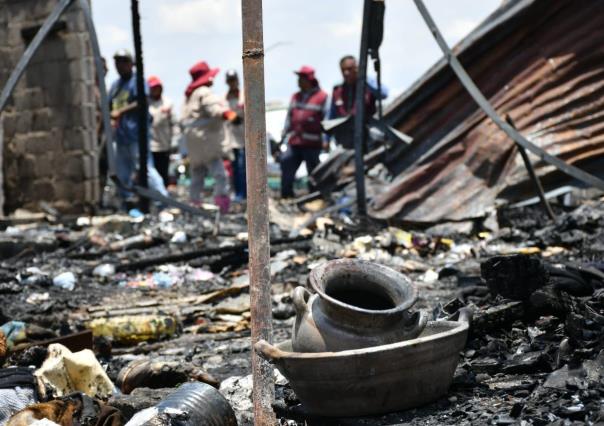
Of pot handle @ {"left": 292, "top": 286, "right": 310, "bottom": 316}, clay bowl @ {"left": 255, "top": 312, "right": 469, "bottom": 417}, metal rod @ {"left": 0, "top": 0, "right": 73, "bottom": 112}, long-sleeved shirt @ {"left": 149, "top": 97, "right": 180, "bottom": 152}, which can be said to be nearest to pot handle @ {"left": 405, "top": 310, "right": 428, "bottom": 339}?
clay bowl @ {"left": 255, "top": 312, "right": 469, "bottom": 417}

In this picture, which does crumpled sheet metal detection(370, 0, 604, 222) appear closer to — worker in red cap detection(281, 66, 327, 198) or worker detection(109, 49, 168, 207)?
worker in red cap detection(281, 66, 327, 198)

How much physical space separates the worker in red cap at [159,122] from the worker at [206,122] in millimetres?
603

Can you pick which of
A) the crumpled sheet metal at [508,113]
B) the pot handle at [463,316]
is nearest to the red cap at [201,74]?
the crumpled sheet metal at [508,113]

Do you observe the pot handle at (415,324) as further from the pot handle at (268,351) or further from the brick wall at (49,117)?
the brick wall at (49,117)

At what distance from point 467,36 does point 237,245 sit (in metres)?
3.80

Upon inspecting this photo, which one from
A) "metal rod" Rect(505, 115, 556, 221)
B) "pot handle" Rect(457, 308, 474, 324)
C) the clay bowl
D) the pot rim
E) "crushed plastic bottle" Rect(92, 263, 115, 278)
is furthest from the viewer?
"metal rod" Rect(505, 115, 556, 221)

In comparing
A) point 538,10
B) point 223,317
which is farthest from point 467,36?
point 223,317

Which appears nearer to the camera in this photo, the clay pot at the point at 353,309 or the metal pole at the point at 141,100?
the clay pot at the point at 353,309

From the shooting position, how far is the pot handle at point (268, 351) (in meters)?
3.41

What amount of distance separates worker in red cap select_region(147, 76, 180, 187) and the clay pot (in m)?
10.4

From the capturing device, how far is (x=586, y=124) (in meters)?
9.80

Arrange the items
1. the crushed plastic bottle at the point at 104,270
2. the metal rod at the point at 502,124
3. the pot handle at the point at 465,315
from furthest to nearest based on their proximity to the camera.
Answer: the crushed plastic bottle at the point at 104,270 < the metal rod at the point at 502,124 < the pot handle at the point at 465,315

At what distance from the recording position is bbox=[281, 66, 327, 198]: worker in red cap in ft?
44.4

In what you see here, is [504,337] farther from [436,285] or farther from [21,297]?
[21,297]
